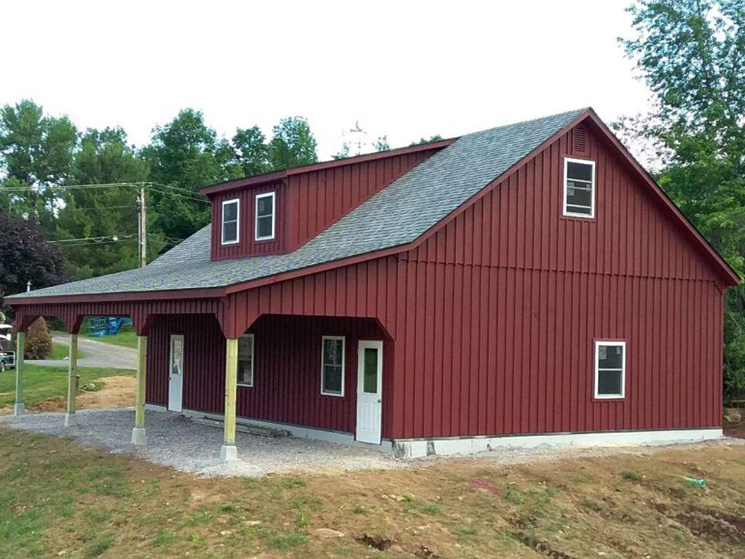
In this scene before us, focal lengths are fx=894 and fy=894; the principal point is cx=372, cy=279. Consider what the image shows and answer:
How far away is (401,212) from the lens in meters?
17.5

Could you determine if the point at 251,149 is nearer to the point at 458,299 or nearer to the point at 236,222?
the point at 236,222

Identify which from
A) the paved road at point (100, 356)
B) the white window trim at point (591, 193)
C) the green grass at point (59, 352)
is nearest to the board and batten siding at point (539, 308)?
the white window trim at point (591, 193)

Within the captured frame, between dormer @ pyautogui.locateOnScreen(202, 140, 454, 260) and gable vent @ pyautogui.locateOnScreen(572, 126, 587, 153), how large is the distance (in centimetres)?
404

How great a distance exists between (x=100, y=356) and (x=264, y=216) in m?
23.2

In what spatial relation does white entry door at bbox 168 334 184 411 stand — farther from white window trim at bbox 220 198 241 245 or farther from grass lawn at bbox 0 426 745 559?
grass lawn at bbox 0 426 745 559

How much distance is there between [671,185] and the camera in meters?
27.4

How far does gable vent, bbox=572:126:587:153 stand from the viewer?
58.7 feet

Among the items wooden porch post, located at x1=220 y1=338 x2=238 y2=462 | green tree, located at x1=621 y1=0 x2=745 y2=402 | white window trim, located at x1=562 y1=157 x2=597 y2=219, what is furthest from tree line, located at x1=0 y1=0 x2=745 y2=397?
wooden porch post, located at x1=220 y1=338 x2=238 y2=462

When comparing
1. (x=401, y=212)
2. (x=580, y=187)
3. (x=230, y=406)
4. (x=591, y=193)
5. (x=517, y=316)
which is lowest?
(x=230, y=406)

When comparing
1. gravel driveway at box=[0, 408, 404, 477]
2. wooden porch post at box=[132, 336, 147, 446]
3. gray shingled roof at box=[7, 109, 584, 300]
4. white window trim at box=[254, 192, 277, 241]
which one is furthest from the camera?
white window trim at box=[254, 192, 277, 241]

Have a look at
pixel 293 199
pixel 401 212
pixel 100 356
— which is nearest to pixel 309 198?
pixel 293 199

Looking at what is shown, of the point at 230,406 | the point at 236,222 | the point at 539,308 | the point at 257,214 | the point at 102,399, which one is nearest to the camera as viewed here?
the point at 230,406

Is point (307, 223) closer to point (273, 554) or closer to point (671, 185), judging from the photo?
point (273, 554)

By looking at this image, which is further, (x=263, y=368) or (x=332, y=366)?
(x=263, y=368)
